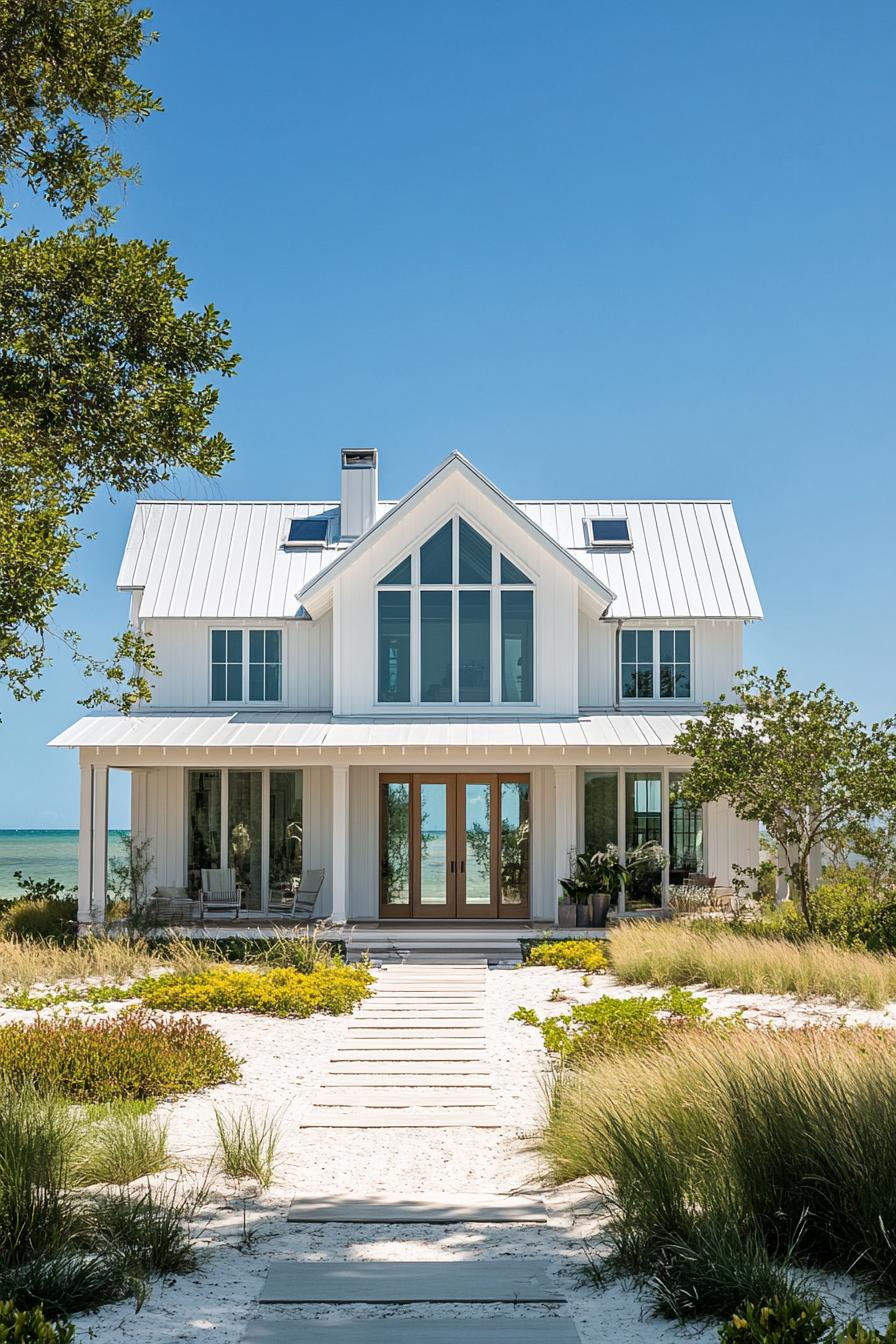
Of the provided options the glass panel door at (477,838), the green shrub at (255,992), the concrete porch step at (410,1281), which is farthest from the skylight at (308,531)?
the concrete porch step at (410,1281)

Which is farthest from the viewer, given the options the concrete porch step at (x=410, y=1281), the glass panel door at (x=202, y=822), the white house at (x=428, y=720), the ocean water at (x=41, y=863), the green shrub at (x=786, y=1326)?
the ocean water at (x=41, y=863)

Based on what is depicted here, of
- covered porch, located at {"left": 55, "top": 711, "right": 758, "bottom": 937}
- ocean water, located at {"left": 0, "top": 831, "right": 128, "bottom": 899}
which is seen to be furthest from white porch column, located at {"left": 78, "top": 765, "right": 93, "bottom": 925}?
ocean water, located at {"left": 0, "top": 831, "right": 128, "bottom": 899}

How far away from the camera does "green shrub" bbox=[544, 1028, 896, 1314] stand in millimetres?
5129

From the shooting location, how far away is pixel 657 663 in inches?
917

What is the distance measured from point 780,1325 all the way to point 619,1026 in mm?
6149

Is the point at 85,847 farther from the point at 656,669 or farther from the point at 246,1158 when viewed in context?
the point at 246,1158

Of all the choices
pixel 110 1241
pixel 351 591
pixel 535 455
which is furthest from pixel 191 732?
pixel 110 1241

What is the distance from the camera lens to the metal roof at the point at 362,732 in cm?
A: 1964

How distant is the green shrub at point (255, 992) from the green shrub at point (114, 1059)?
258cm

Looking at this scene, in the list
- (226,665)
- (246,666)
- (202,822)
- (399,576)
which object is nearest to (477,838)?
(399,576)

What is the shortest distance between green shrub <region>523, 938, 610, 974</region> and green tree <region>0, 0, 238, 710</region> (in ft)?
29.2

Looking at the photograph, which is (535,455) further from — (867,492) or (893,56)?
(893,56)

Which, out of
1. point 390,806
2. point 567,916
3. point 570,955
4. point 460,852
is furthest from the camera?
point 390,806

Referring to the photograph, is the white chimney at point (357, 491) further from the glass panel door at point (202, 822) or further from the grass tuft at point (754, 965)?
the grass tuft at point (754, 965)
